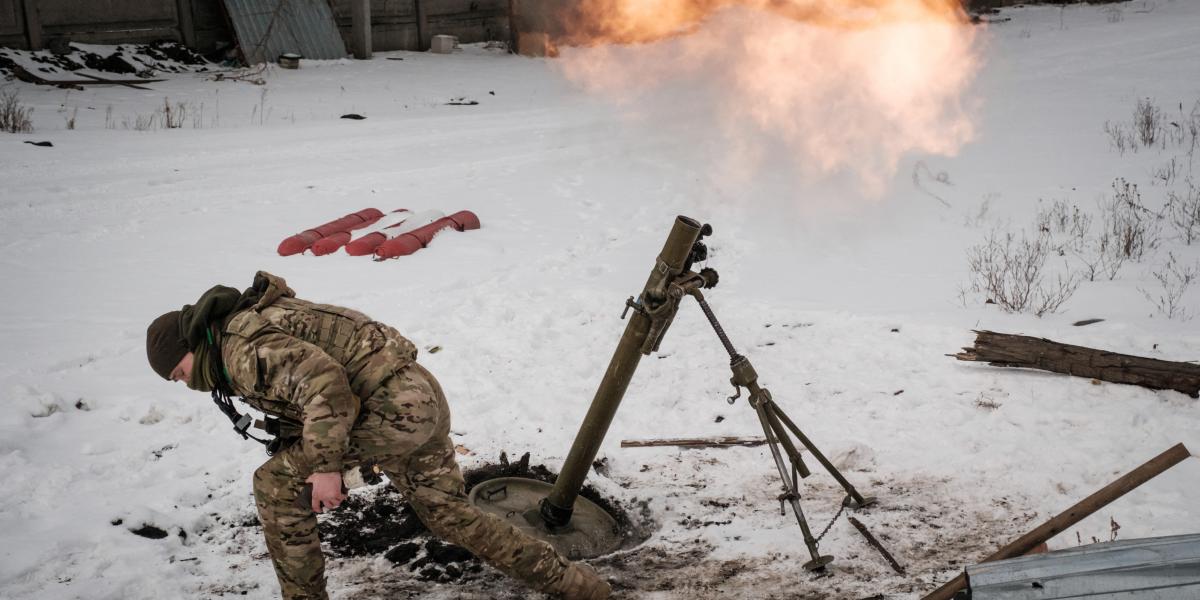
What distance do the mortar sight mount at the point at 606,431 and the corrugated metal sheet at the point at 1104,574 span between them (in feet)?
4.73

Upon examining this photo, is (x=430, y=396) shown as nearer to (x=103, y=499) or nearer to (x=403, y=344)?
(x=403, y=344)

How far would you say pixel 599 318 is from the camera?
7980mm

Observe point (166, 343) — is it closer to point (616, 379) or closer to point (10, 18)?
point (616, 379)

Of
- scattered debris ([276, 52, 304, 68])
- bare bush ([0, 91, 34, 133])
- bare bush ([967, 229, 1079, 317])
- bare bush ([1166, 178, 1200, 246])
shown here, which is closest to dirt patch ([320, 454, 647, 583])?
bare bush ([967, 229, 1079, 317])

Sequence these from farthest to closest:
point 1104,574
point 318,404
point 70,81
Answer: point 70,81
point 318,404
point 1104,574

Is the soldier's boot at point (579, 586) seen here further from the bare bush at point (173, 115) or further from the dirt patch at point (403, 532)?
the bare bush at point (173, 115)

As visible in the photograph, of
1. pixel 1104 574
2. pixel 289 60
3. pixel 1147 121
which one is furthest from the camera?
pixel 289 60

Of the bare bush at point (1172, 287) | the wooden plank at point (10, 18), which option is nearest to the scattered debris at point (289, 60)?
the wooden plank at point (10, 18)

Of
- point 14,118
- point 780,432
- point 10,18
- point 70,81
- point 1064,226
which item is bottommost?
point 1064,226

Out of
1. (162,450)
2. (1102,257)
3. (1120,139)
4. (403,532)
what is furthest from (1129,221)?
(162,450)

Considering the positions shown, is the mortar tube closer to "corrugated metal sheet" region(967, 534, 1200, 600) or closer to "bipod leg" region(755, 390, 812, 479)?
"bipod leg" region(755, 390, 812, 479)

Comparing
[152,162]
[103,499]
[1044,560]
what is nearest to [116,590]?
[103,499]

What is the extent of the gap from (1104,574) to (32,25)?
17.1 meters

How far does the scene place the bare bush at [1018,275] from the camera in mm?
7625
